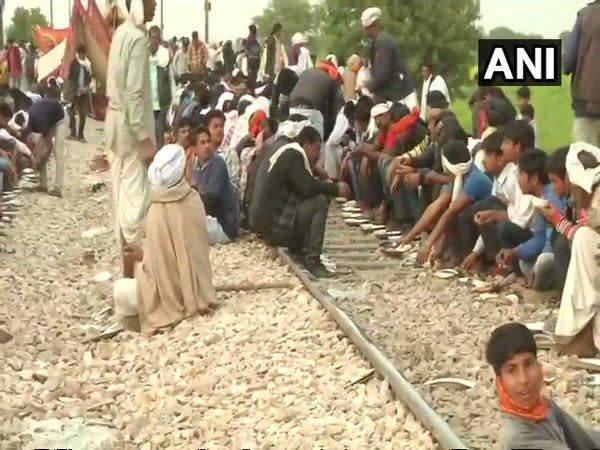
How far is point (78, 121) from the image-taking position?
26219 millimetres

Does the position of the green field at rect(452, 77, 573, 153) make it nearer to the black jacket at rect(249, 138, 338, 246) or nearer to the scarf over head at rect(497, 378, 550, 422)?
the black jacket at rect(249, 138, 338, 246)

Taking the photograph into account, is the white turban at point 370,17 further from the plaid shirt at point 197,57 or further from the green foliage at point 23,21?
the green foliage at point 23,21

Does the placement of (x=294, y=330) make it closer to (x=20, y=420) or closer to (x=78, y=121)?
(x=20, y=420)

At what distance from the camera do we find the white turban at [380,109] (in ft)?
39.0

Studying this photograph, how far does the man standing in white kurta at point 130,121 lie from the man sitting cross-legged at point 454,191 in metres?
2.17

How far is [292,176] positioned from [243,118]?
365cm

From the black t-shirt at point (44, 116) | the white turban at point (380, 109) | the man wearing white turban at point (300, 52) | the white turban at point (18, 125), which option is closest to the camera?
the white turban at point (380, 109)

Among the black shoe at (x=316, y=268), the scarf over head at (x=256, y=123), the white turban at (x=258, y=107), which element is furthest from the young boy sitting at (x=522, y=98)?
the black shoe at (x=316, y=268)

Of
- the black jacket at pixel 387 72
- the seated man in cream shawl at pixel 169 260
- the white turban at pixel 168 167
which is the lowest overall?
the seated man in cream shawl at pixel 169 260

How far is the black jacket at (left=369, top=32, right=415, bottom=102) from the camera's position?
1286 centimetres

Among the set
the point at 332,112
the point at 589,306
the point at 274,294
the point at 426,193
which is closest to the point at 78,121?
the point at 332,112

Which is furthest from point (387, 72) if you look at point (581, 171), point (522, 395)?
point (522, 395)

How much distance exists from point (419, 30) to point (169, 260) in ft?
99.0

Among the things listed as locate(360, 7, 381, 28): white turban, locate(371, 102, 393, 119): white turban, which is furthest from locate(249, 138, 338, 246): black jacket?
locate(360, 7, 381, 28): white turban
